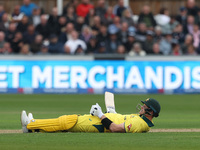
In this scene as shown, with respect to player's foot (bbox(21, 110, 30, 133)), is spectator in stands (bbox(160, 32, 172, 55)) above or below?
above

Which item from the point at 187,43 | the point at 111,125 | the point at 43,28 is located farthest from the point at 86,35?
the point at 111,125

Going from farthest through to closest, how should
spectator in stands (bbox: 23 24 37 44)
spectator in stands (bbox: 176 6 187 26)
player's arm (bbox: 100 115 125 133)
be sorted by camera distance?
spectator in stands (bbox: 176 6 187 26)
spectator in stands (bbox: 23 24 37 44)
player's arm (bbox: 100 115 125 133)

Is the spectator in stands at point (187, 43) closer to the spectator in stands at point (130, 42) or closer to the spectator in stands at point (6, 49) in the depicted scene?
the spectator in stands at point (130, 42)

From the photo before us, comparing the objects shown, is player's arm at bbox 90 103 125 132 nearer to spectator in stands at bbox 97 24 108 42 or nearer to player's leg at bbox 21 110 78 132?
player's leg at bbox 21 110 78 132

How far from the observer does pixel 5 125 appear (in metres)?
13.8

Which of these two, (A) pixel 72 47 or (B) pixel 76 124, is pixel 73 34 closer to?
(A) pixel 72 47

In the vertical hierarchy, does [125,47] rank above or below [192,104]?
above

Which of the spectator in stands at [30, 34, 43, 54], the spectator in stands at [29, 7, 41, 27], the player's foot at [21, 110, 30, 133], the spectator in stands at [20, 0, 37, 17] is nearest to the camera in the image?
the player's foot at [21, 110, 30, 133]

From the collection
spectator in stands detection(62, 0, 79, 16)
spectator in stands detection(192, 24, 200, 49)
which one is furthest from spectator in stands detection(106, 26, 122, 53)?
spectator in stands detection(192, 24, 200, 49)

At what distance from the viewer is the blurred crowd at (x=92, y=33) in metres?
24.7

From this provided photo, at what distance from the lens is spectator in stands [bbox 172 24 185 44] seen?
84.6ft

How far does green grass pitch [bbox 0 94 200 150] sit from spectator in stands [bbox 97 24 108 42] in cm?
297
